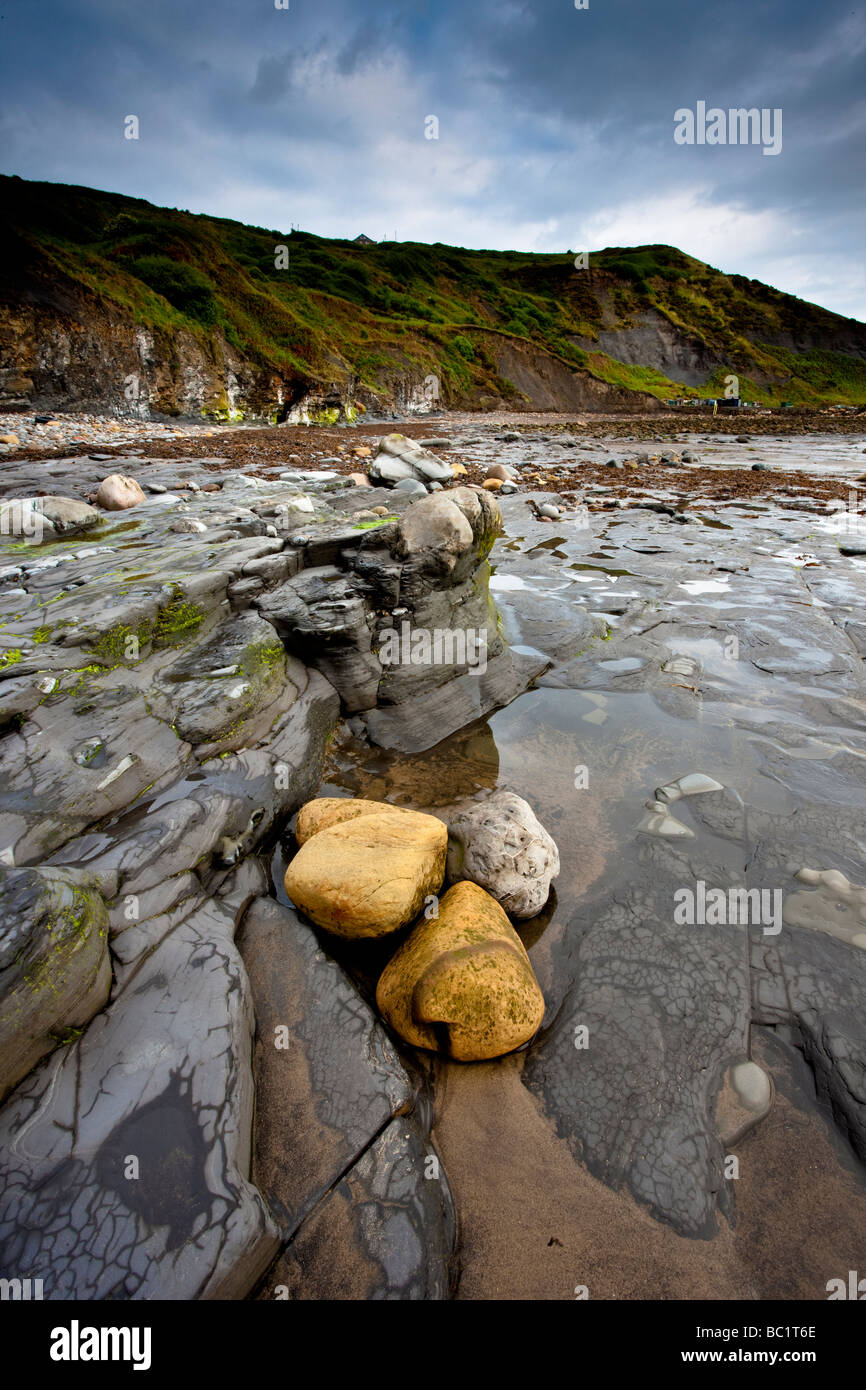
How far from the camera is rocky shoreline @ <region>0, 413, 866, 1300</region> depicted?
1.69 metres

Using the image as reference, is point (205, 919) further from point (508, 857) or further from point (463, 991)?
point (508, 857)

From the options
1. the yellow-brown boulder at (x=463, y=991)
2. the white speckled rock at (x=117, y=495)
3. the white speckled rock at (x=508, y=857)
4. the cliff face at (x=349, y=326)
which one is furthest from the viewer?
the cliff face at (x=349, y=326)

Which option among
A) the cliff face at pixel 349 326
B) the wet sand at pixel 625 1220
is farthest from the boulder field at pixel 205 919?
the cliff face at pixel 349 326

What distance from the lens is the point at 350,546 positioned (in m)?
4.94

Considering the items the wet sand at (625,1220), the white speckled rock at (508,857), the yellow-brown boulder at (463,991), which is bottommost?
the wet sand at (625,1220)

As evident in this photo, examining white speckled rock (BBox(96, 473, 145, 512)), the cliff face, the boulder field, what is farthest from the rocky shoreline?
the cliff face

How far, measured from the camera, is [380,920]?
2.45 meters

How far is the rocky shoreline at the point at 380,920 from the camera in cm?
169

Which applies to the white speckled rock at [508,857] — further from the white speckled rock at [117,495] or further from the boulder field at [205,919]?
the white speckled rock at [117,495]

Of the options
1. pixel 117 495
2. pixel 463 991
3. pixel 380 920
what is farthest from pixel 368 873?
pixel 117 495

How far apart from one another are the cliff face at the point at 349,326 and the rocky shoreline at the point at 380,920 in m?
18.5

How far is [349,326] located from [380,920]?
4112 cm

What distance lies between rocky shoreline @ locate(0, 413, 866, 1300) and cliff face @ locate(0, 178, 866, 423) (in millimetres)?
18523

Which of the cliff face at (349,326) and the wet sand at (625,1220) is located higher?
the cliff face at (349,326)
